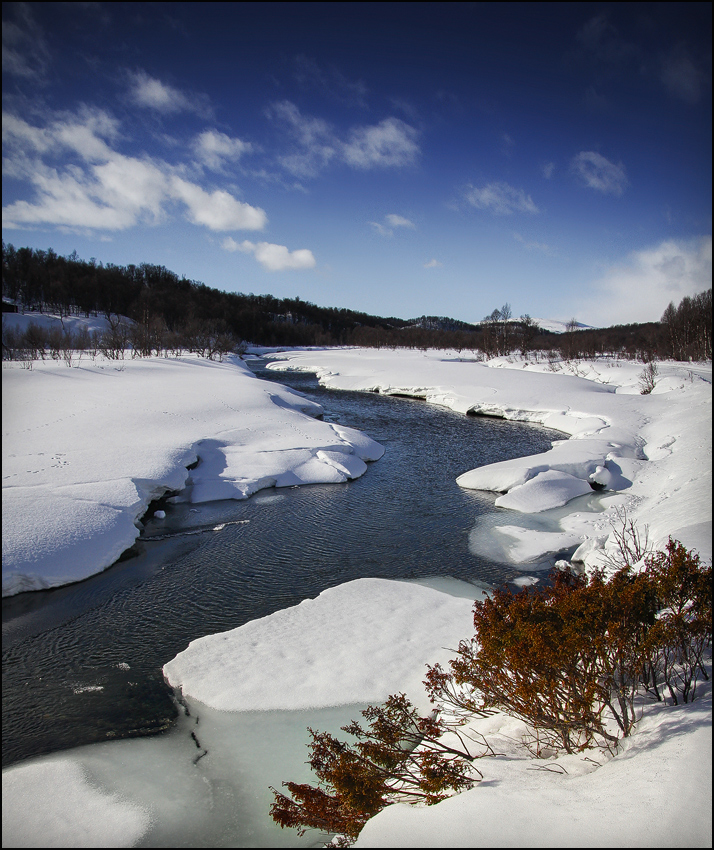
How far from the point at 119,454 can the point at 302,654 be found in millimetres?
8542

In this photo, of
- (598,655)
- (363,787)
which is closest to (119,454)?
(363,787)

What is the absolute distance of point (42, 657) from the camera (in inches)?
231

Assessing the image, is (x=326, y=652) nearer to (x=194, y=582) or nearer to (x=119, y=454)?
(x=194, y=582)

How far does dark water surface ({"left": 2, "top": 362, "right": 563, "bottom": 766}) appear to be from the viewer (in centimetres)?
508

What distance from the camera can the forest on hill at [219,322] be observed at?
42.1m

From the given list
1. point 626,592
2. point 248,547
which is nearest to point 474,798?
point 626,592

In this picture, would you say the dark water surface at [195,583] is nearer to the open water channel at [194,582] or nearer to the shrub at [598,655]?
the open water channel at [194,582]

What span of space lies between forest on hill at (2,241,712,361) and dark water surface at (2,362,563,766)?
101 ft

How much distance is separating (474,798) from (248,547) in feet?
22.3

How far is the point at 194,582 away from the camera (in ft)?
25.5

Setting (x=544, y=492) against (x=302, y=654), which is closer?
(x=302, y=654)

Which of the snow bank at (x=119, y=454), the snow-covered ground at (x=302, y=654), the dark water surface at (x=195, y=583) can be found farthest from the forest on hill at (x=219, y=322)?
the dark water surface at (x=195, y=583)

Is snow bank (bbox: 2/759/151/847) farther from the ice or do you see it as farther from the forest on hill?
the forest on hill

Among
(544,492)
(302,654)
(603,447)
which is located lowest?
(302,654)
